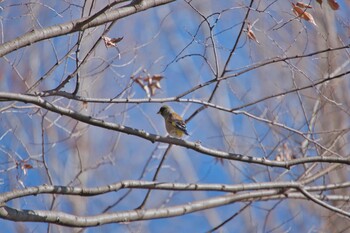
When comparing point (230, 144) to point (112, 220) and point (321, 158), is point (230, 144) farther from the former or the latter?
point (112, 220)

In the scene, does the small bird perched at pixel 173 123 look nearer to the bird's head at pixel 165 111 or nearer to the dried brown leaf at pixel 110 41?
the bird's head at pixel 165 111

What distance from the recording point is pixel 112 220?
3.88 m

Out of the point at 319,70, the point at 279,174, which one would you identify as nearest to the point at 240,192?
the point at 279,174

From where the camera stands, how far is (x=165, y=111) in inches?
251

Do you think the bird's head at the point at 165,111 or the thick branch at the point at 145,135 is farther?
the bird's head at the point at 165,111

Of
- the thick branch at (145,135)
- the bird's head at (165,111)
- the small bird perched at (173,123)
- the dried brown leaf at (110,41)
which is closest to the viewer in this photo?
the thick branch at (145,135)

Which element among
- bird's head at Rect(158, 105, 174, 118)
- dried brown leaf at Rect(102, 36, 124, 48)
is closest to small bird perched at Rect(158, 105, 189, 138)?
bird's head at Rect(158, 105, 174, 118)

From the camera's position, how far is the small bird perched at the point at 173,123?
5.67m

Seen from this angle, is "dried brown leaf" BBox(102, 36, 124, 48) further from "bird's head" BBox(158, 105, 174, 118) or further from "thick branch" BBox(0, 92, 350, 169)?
"bird's head" BBox(158, 105, 174, 118)

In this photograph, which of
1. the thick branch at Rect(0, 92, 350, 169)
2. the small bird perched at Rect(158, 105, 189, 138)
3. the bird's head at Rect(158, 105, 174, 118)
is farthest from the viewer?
the bird's head at Rect(158, 105, 174, 118)

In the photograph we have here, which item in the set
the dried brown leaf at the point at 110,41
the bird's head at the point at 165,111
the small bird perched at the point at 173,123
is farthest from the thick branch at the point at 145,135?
the bird's head at the point at 165,111

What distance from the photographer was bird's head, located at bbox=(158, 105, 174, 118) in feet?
20.5

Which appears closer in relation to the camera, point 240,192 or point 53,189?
point 53,189

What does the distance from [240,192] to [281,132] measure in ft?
3.29
